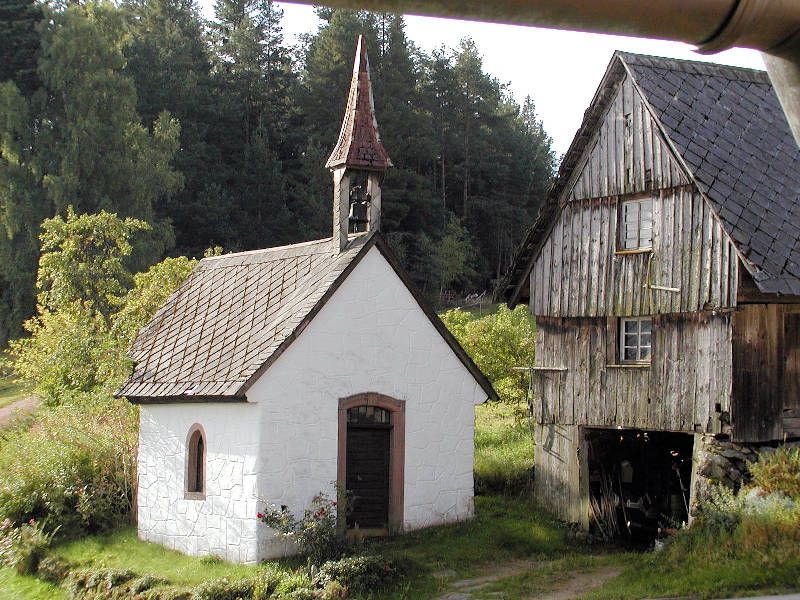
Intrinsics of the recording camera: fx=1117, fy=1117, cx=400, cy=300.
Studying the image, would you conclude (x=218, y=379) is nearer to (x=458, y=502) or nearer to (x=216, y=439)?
(x=216, y=439)

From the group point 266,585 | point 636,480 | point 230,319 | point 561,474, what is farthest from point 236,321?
point 636,480

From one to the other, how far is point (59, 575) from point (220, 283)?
260 inches

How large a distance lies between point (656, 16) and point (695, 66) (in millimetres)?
19229

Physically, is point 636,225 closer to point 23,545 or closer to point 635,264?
point 635,264

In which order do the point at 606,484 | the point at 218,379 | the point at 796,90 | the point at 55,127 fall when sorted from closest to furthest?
1. the point at 796,90
2. the point at 218,379
3. the point at 606,484
4. the point at 55,127

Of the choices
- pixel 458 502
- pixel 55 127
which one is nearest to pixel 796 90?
pixel 458 502

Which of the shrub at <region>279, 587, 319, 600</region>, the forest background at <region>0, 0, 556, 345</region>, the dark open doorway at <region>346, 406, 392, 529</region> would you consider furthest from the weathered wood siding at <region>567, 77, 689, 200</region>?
the forest background at <region>0, 0, 556, 345</region>

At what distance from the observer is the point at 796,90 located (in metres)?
2.92

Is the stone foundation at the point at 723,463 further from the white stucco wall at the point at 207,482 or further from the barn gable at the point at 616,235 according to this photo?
the white stucco wall at the point at 207,482

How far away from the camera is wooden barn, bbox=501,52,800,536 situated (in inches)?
720

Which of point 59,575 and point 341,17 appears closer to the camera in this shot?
point 59,575

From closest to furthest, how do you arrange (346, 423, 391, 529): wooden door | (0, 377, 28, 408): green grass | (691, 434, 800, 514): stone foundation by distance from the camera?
(691, 434, 800, 514): stone foundation
(346, 423, 391, 529): wooden door
(0, 377, 28, 408): green grass

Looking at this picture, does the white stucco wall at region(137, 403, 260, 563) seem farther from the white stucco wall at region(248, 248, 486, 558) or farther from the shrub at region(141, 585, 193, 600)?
the shrub at region(141, 585, 193, 600)

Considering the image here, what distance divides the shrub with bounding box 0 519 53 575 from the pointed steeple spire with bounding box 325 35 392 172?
8559 millimetres
